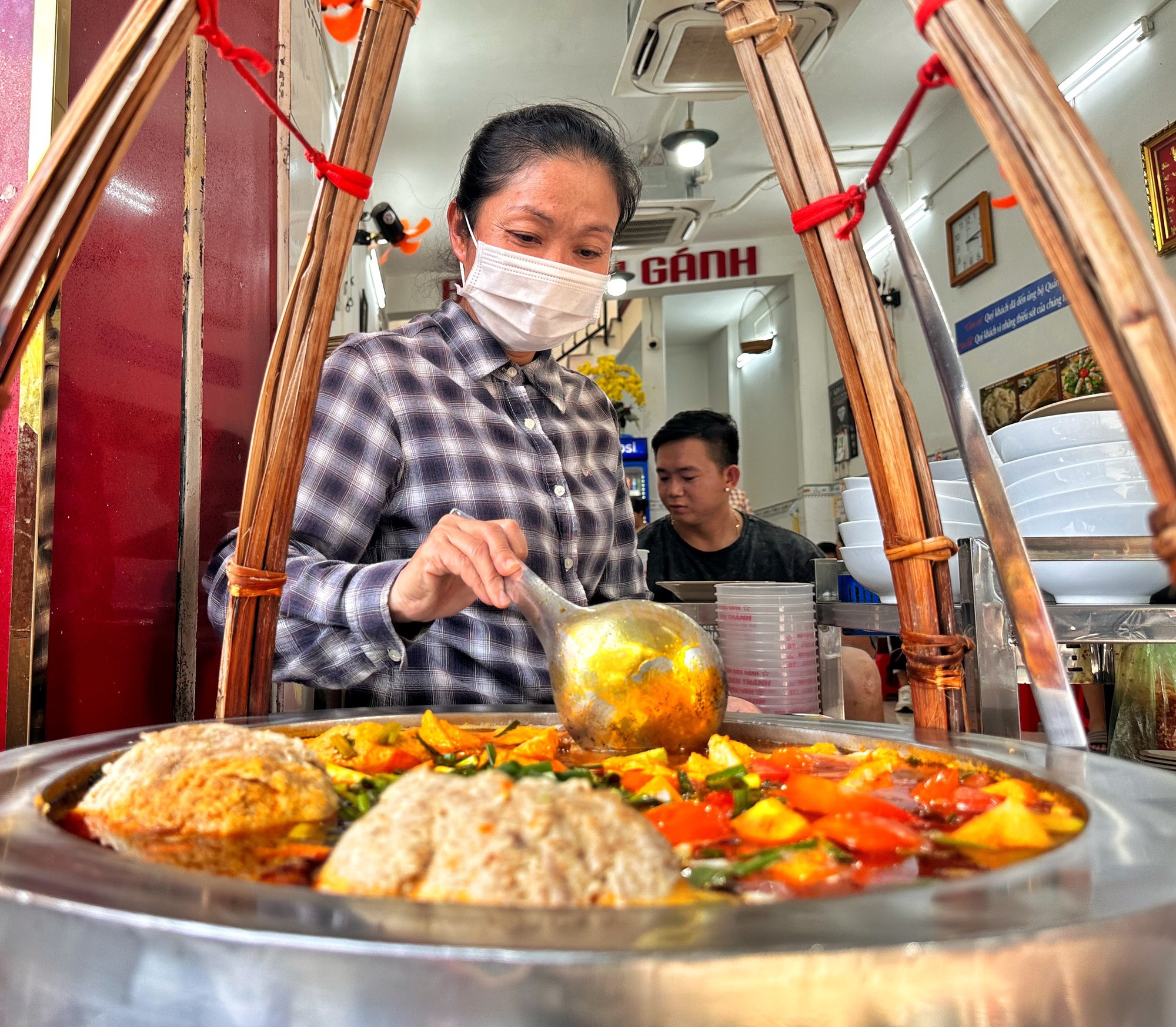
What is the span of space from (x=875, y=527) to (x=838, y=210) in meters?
0.84

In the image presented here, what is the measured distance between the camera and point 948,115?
24.3 feet

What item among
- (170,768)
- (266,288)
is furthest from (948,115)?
(170,768)

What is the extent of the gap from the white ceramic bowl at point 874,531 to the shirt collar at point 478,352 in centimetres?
71

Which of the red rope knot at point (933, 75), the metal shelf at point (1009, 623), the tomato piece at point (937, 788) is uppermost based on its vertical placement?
the red rope knot at point (933, 75)

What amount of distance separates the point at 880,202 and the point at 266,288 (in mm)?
1722

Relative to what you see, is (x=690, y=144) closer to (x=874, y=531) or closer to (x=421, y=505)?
(x=874, y=531)

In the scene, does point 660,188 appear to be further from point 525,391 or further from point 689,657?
point 689,657

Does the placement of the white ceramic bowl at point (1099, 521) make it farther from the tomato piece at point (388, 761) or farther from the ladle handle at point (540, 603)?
the tomato piece at point (388, 761)

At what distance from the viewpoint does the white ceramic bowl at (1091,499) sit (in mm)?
1533

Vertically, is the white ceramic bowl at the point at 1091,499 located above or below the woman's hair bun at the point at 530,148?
below

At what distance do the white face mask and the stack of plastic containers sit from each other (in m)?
0.71

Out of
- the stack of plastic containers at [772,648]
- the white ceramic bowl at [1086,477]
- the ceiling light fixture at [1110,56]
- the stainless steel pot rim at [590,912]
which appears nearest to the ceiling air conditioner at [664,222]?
the ceiling light fixture at [1110,56]

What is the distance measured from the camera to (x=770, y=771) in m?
0.89

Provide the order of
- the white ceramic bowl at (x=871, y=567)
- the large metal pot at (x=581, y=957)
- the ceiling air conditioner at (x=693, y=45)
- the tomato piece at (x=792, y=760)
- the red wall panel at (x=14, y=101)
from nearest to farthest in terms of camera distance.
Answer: the large metal pot at (x=581, y=957) → the tomato piece at (x=792, y=760) → the red wall panel at (x=14, y=101) → the white ceramic bowl at (x=871, y=567) → the ceiling air conditioner at (x=693, y=45)
